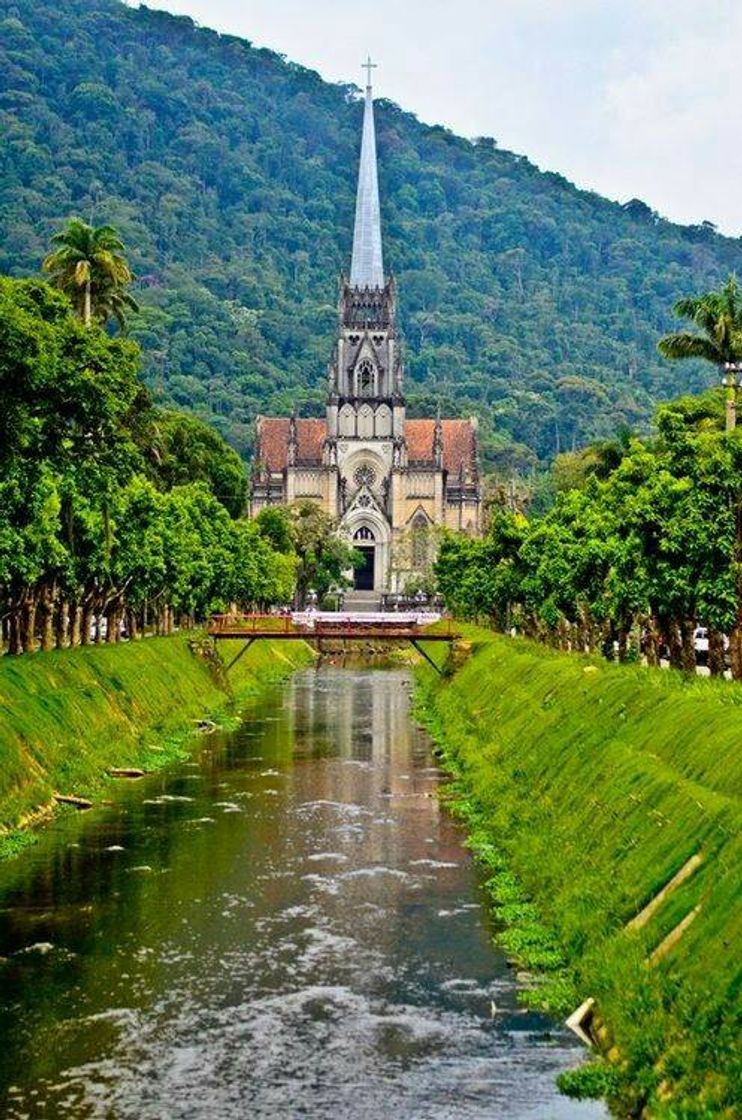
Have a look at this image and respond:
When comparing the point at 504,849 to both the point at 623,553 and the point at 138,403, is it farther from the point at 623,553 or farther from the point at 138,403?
the point at 138,403

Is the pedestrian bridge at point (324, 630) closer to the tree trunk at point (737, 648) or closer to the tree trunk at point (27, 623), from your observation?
the tree trunk at point (27, 623)

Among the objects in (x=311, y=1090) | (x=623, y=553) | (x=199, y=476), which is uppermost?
(x=199, y=476)

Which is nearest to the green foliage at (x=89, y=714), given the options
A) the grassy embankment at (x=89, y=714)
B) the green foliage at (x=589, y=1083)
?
the grassy embankment at (x=89, y=714)

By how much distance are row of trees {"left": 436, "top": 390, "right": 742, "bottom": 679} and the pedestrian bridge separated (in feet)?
25.5

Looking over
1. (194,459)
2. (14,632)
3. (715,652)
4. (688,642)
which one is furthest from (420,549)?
(715,652)

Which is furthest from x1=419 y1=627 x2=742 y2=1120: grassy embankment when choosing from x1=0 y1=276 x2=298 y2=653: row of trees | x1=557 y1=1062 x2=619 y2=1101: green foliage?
x1=0 y1=276 x2=298 y2=653: row of trees

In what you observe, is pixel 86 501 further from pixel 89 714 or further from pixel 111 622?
pixel 111 622

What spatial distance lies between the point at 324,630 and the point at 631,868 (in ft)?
224

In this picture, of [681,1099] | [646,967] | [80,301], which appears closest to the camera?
[681,1099]

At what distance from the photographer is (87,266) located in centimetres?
7738

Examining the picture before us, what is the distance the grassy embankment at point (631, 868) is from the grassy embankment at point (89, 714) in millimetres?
12035

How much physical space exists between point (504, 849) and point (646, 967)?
15.4m

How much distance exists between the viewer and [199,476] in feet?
439

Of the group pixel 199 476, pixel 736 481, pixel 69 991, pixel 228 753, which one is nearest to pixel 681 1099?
pixel 69 991
